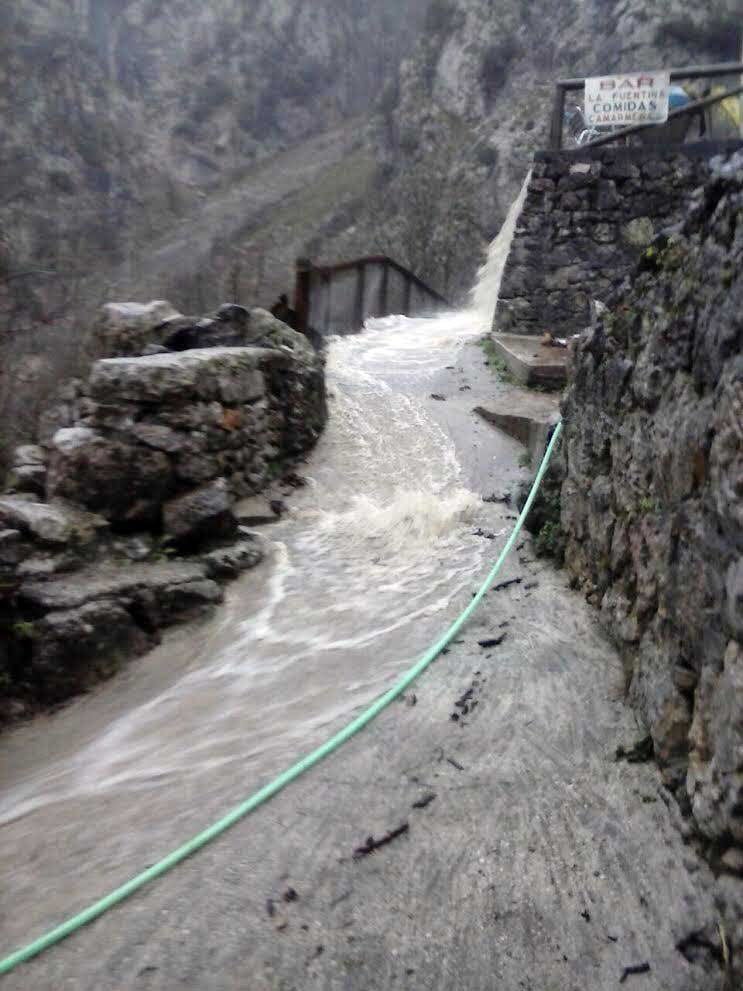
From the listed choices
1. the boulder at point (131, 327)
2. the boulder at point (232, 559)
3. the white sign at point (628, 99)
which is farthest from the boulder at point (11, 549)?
the white sign at point (628, 99)

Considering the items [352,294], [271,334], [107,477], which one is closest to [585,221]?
[352,294]

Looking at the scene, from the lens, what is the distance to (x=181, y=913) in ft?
6.23

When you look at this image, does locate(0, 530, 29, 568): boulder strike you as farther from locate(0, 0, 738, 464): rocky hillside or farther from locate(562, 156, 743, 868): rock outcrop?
locate(0, 0, 738, 464): rocky hillside

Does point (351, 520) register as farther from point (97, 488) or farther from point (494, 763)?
point (494, 763)

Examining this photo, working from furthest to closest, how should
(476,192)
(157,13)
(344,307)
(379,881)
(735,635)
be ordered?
Answer: (157,13), (476,192), (344,307), (379,881), (735,635)

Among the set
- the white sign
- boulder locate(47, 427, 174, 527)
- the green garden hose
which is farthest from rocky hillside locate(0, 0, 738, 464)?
the green garden hose

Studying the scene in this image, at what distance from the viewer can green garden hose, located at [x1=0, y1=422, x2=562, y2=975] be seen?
1856 millimetres

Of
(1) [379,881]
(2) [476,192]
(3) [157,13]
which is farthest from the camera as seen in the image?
(3) [157,13]

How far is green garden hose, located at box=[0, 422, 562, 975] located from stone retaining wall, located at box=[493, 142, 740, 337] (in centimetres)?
571

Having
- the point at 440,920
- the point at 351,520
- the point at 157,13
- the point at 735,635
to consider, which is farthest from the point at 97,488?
the point at 157,13

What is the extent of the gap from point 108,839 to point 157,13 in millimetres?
59995

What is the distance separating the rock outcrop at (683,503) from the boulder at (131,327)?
4130mm

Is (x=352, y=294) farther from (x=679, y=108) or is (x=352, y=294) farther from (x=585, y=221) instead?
(x=679, y=108)

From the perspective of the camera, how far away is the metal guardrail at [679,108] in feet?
23.9
